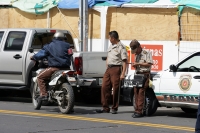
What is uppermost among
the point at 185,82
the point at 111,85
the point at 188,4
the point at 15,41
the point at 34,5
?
the point at 34,5

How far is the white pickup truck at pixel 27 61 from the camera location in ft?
47.7

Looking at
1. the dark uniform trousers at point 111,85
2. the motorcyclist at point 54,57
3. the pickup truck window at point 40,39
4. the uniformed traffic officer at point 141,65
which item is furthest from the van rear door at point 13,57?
the uniformed traffic officer at point 141,65

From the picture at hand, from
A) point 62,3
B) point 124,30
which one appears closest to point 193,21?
point 124,30

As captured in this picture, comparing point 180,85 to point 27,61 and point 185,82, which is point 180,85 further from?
point 27,61

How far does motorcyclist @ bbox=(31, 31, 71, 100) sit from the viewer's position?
13172 millimetres

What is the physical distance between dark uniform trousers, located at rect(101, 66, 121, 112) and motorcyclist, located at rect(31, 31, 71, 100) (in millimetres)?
918

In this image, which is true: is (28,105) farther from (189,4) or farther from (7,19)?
(7,19)

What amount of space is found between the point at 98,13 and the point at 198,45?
3.87m

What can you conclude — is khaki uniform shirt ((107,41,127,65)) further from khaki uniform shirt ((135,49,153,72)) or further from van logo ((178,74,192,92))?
van logo ((178,74,192,92))

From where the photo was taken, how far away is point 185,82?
495 inches

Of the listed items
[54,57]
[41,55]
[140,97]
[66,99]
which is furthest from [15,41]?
[140,97]

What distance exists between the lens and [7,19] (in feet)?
71.7

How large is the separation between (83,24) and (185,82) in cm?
728

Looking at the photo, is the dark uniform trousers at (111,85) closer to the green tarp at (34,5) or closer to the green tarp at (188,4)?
the green tarp at (188,4)
